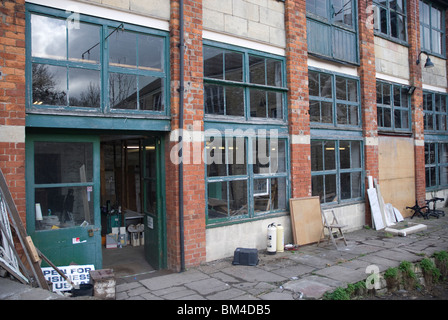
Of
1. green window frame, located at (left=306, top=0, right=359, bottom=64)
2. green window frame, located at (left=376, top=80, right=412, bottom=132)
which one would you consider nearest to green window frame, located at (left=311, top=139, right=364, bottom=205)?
green window frame, located at (left=376, top=80, right=412, bottom=132)

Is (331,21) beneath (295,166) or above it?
above

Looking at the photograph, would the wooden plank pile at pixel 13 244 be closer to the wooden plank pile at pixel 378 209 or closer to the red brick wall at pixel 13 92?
the red brick wall at pixel 13 92

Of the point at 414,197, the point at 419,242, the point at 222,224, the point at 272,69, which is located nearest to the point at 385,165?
the point at 414,197

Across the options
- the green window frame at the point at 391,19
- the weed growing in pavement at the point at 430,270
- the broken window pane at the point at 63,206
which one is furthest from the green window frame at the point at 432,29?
the broken window pane at the point at 63,206

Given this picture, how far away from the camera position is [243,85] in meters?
7.54

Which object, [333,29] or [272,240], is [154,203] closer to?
[272,240]

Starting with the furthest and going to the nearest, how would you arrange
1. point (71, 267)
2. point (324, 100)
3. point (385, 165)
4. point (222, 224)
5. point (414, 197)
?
1. point (414, 197)
2. point (385, 165)
3. point (324, 100)
4. point (222, 224)
5. point (71, 267)

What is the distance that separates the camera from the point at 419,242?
8539mm

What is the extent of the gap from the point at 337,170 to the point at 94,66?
6926 mm

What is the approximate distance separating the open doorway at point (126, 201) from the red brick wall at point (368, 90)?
6.65 m

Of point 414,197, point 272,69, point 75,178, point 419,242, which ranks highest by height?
point 272,69

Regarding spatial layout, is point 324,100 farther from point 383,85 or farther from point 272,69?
point 383,85

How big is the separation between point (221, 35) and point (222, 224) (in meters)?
4.00

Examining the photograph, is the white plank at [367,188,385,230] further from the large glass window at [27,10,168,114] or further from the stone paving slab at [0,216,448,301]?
the large glass window at [27,10,168,114]
